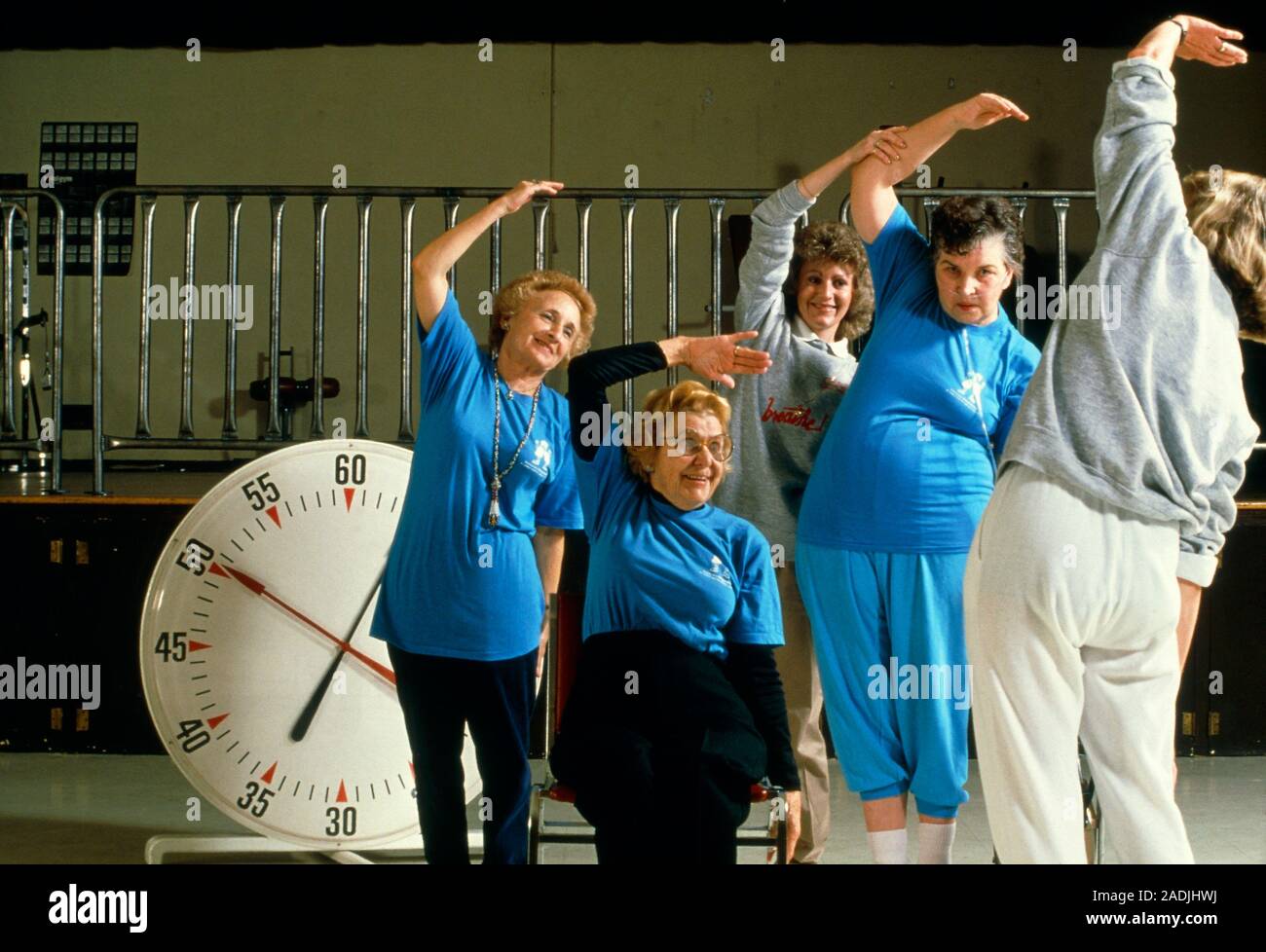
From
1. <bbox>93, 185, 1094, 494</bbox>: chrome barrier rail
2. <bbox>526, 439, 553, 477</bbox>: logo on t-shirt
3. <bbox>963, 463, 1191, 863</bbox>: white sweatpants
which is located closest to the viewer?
<bbox>963, 463, 1191, 863</bbox>: white sweatpants

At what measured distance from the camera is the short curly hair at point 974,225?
2.78 meters

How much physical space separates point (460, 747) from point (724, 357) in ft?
3.20

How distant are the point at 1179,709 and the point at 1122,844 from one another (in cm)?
264

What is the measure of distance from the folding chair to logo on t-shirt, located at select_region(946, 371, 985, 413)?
2.90ft

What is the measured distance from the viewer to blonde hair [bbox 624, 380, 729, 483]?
2.92 m

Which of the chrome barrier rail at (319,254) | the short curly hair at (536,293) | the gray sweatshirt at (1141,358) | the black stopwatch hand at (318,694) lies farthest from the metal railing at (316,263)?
the gray sweatshirt at (1141,358)

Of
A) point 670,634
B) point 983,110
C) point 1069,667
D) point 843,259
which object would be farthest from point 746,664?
point 983,110

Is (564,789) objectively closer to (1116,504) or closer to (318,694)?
(318,694)

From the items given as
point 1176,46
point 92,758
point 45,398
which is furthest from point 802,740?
point 45,398

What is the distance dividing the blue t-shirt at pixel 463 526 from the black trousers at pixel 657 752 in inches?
8.8

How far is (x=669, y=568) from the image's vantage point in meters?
2.87

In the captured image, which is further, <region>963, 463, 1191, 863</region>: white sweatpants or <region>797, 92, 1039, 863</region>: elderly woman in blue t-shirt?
<region>797, 92, 1039, 863</region>: elderly woman in blue t-shirt

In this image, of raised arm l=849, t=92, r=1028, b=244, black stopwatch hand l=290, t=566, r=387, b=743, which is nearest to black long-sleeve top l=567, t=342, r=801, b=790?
raised arm l=849, t=92, r=1028, b=244

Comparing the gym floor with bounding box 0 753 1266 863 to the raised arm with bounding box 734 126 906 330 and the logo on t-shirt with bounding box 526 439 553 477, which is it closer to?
the logo on t-shirt with bounding box 526 439 553 477
